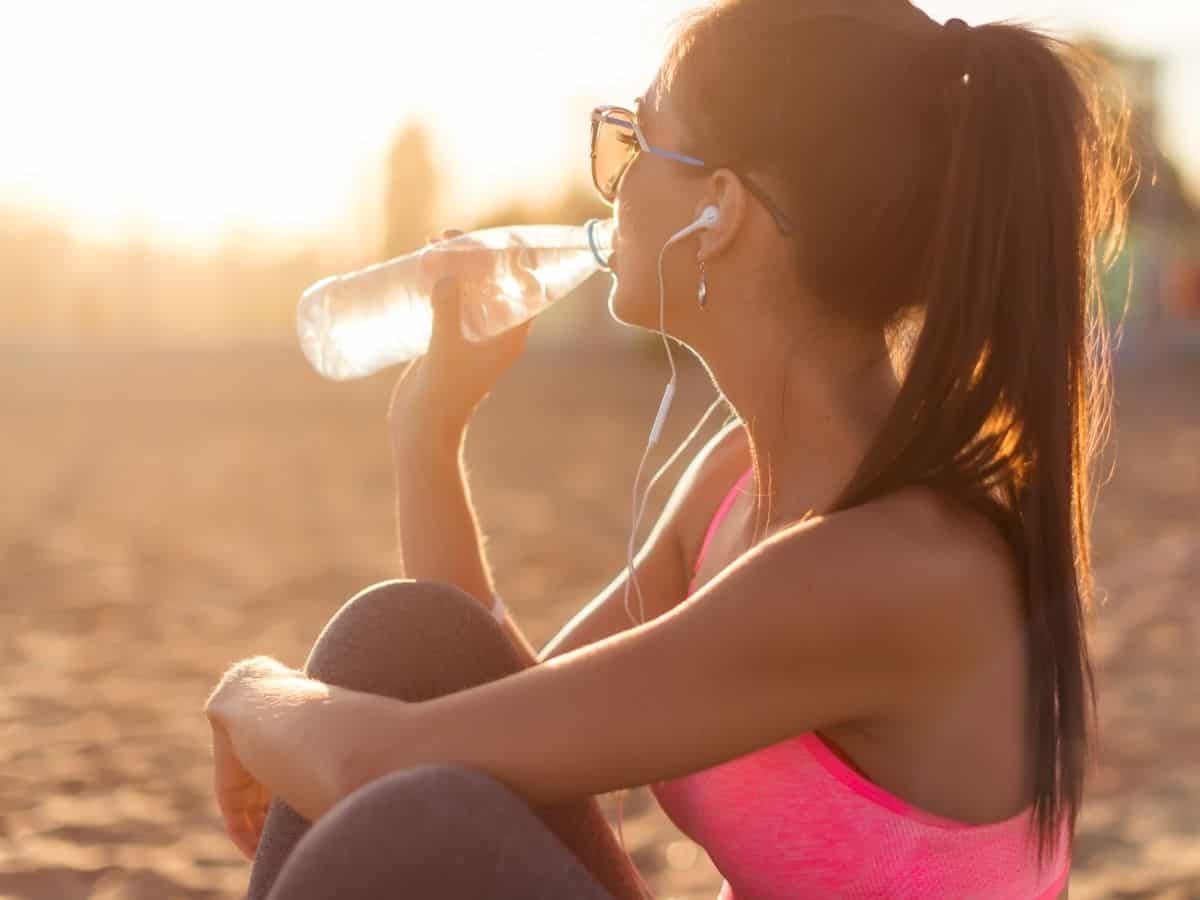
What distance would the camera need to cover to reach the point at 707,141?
93.5 inches

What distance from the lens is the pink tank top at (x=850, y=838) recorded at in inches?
82.3

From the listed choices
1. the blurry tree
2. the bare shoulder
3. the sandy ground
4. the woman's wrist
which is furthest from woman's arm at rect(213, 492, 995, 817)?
the blurry tree

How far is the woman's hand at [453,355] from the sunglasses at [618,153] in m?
0.44

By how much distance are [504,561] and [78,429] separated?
35.0 feet

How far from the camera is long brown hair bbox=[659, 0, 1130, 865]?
6.79 feet

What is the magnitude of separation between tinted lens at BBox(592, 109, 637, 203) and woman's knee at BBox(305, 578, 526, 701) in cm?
69

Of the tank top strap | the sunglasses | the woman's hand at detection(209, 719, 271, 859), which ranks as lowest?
the woman's hand at detection(209, 719, 271, 859)

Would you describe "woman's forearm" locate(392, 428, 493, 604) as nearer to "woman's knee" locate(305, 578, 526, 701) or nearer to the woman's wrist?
the woman's wrist

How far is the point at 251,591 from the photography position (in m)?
8.49

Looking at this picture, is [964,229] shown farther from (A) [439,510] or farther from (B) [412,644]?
(A) [439,510]

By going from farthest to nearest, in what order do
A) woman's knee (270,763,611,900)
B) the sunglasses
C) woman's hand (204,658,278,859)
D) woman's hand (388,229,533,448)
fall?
1. woman's hand (388,229,533,448)
2. woman's hand (204,658,278,859)
3. the sunglasses
4. woman's knee (270,763,611,900)

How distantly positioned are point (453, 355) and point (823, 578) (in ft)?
4.34

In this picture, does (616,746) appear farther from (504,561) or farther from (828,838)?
(504,561)

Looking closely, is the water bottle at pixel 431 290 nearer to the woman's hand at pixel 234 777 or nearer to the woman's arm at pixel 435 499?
the woman's arm at pixel 435 499
